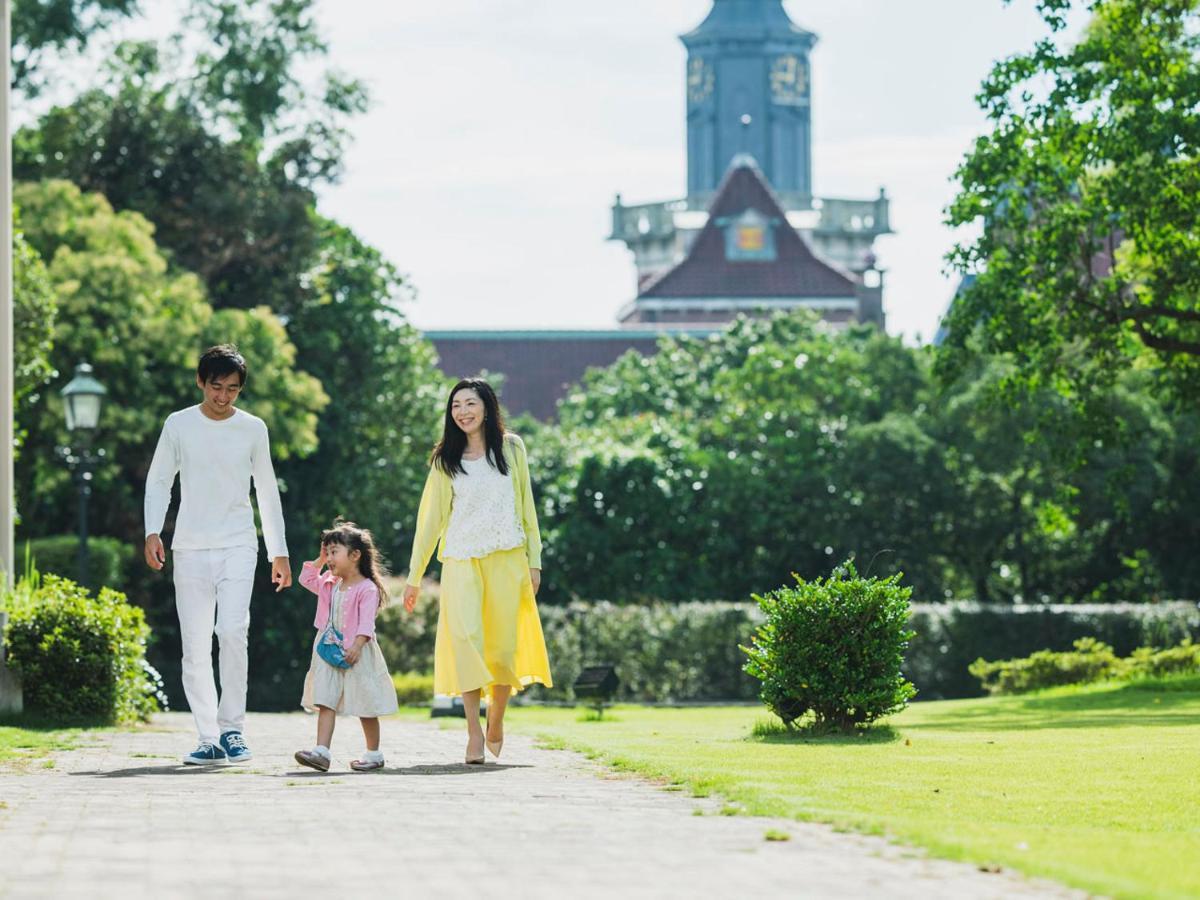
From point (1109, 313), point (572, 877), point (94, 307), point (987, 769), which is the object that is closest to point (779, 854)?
point (572, 877)

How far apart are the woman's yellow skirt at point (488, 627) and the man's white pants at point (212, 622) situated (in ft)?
3.48

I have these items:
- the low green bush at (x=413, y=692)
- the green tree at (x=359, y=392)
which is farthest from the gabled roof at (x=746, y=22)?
the low green bush at (x=413, y=692)

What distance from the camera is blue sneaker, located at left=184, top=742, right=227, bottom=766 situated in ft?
39.1

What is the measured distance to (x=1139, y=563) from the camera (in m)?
48.4

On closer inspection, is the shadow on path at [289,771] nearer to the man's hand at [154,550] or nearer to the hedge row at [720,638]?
the man's hand at [154,550]

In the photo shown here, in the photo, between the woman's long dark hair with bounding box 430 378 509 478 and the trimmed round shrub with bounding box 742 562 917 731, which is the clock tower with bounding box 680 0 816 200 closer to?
the trimmed round shrub with bounding box 742 562 917 731

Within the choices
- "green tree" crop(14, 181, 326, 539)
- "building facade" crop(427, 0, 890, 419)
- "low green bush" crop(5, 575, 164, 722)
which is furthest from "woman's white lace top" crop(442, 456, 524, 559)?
"building facade" crop(427, 0, 890, 419)

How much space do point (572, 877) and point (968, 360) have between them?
21.1 meters

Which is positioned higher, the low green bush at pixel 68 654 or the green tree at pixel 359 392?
the green tree at pixel 359 392

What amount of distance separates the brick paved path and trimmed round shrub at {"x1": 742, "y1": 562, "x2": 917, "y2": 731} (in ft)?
12.9

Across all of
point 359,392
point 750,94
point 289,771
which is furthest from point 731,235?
point 289,771

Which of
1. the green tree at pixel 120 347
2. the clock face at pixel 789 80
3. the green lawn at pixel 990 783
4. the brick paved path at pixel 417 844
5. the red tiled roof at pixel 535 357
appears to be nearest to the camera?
the brick paved path at pixel 417 844

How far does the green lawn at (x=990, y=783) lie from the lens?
311 inches

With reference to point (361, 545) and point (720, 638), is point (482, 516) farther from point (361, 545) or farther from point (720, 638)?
point (720, 638)
